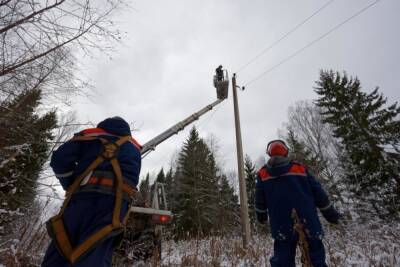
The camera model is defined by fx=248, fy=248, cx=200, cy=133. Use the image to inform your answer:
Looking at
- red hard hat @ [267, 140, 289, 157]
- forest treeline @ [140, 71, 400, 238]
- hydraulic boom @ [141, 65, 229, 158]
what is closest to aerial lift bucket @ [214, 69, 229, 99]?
hydraulic boom @ [141, 65, 229, 158]

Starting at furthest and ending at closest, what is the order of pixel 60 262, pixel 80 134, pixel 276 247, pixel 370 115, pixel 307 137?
1. pixel 307 137
2. pixel 370 115
3. pixel 276 247
4. pixel 80 134
5. pixel 60 262

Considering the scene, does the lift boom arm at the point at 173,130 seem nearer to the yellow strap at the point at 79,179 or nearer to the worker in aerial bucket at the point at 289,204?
the worker in aerial bucket at the point at 289,204

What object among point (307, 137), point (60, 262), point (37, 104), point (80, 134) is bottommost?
point (60, 262)

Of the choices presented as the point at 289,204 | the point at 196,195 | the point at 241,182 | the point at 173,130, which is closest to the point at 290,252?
the point at 289,204

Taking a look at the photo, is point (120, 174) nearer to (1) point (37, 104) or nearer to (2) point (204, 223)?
(1) point (37, 104)

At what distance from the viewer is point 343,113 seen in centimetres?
1560

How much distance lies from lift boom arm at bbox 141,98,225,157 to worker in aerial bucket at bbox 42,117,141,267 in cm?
618

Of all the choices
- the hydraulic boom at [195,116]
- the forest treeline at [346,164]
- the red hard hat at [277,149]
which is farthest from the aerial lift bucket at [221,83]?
the red hard hat at [277,149]

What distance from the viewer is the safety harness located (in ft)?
5.54

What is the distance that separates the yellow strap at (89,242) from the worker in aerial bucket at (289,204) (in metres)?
2.06

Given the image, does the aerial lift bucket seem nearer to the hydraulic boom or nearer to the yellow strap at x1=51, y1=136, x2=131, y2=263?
the hydraulic boom

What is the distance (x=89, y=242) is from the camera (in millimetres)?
1681

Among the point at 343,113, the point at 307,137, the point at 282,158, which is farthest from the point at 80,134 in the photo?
the point at 307,137

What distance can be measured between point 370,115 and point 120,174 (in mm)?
17046
